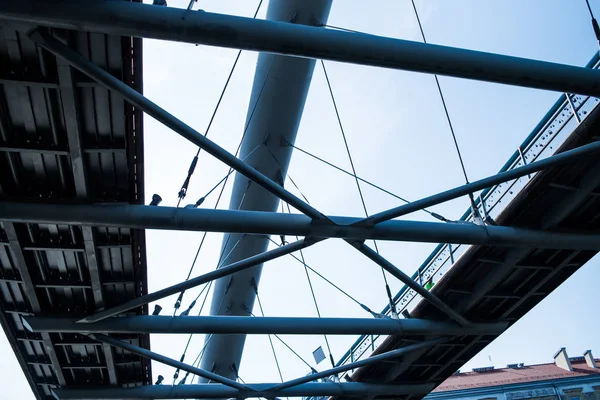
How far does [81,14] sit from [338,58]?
3.55 meters

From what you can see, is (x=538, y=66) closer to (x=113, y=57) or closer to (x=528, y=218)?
(x=528, y=218)

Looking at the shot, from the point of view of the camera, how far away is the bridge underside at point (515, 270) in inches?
468

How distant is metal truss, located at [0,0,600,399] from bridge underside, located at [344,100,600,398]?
1.76 feet

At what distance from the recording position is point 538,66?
27.4ft

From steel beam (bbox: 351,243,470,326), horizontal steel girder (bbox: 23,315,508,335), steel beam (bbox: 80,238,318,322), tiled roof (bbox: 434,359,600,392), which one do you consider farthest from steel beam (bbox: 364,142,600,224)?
tiled roof (bbox: 434,359,600,392)

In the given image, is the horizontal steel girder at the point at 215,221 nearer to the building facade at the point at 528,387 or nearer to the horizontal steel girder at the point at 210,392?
the horizontal steel girder at the point at 210,392

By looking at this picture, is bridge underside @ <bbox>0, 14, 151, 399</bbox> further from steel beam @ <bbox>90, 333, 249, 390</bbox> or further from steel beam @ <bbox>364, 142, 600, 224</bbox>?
steel beam @ <bbox>364, 142, 600, 224</bbox>

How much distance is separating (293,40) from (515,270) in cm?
983

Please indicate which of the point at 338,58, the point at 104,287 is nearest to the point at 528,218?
the point at 338,58

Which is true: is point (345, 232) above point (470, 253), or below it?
below

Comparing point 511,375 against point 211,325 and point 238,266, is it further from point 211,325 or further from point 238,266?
point 238,266

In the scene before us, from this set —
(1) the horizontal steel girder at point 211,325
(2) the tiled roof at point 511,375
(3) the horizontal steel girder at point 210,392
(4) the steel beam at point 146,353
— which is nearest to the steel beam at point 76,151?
(1) the horizontal steel girder at point 211,325

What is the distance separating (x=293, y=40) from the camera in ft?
24.9

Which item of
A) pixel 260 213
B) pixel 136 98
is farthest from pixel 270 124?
pixel 136 98
